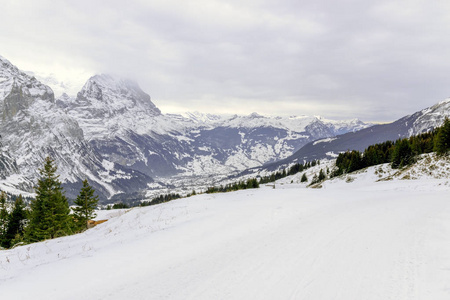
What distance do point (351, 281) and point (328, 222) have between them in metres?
5.78

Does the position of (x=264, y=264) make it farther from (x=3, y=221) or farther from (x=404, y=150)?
(x=404, y=150)

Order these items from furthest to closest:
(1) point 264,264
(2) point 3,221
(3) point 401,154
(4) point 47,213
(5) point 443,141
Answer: (3) point 401,154, (5) point 443,141, (2) point 3,221, (4) point 47,213, (1) point 264,264

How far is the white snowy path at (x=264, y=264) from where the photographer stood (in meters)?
6.03

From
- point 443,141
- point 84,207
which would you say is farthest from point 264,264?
point 443,141

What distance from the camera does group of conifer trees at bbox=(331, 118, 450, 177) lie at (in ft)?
160

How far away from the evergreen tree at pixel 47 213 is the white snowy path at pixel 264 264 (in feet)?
84.7

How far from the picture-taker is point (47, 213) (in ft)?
105

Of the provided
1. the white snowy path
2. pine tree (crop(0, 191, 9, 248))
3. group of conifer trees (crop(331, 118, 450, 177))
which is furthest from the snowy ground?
group of conifer trees (crop(331, 118, 450, 177))

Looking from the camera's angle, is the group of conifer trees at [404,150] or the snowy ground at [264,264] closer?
the snowy ground at [264,264]

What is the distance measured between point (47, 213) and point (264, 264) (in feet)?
114

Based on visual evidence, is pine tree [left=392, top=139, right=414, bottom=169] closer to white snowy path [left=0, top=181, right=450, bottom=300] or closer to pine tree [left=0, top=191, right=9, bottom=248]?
white snowy path [left=0, top=181, right=450, bottom=300]

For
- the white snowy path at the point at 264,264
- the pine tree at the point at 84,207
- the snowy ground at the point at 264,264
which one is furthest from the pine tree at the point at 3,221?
the white snowy path at the point at 264,264

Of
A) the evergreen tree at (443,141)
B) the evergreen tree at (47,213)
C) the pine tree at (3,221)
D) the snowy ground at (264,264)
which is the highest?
the evergreen tree at (443,141)

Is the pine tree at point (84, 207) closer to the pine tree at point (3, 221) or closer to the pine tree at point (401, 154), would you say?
the pine tree at point (3, 221)
